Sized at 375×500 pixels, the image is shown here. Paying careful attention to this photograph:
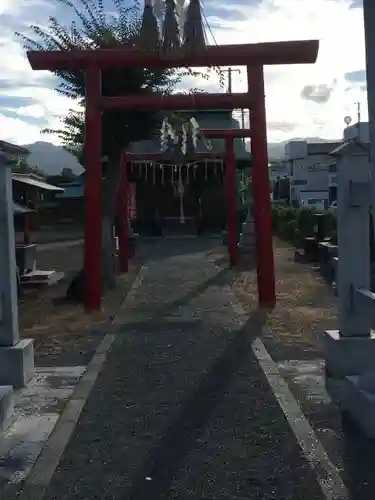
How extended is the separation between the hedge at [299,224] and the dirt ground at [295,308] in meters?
1.66

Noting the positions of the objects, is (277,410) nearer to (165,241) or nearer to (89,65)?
(89,65)

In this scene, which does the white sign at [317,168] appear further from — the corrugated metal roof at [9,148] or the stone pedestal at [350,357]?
the corrugated metal roof at [9,148]

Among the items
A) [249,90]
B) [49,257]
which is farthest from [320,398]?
[49,257]

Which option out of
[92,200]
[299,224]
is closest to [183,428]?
[92,200]

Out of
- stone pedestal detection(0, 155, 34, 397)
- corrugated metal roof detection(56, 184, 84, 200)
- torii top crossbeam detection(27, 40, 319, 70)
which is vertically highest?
torii top crossbeam detection(27, 40, 319, 70)

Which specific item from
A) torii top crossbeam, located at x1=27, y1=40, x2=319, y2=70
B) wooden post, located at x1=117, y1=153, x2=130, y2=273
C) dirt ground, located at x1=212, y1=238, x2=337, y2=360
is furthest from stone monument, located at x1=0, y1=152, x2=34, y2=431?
wooden post, located at x1=117, y1=153, x2=130, y2=273

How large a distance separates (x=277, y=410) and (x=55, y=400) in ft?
6.03

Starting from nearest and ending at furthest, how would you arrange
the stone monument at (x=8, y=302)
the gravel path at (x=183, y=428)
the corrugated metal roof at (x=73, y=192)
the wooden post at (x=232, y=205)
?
the gravel path at (x=183, y=428) → the stone monument at (x=8, y=302) → the wooden post at (x=232, y=205) → the corrugated metal roof at (x=73, y=192)

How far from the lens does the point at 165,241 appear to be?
25.8 metres

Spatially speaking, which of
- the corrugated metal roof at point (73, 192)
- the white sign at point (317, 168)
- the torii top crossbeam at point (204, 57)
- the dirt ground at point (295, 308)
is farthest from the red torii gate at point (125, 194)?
the white sign at point (317, 168)

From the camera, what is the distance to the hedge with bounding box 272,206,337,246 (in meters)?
17.8

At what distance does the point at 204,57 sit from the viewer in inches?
350

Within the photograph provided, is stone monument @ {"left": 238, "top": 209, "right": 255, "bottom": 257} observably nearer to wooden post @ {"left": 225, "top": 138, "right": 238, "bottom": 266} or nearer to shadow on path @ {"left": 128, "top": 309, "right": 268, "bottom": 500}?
wooden post @ {"left": 225, "top": 138, "right": 238, "bottom": 266}

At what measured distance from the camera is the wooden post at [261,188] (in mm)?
10094
